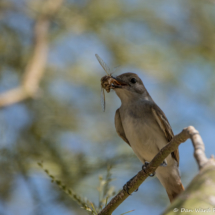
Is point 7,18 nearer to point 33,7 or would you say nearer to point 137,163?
point 33,7

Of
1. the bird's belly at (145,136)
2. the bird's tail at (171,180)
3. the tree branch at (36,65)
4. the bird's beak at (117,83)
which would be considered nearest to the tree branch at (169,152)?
the bird's belly at (145,136)

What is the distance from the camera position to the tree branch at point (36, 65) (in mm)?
5027

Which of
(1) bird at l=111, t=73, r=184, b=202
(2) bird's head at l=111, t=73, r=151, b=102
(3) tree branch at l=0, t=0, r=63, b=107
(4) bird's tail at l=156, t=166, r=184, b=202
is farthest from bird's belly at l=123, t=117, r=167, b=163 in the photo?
(3) tree branch at l=0, t=0, r=63, b=107

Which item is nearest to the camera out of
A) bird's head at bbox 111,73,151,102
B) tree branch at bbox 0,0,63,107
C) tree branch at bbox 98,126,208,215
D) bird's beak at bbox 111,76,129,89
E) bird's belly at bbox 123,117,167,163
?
tree branch at bbox 98,126,208,215

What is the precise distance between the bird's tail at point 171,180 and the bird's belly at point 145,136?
0.43m

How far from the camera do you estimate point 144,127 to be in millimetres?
4441

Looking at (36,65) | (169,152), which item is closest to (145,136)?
(169,152)

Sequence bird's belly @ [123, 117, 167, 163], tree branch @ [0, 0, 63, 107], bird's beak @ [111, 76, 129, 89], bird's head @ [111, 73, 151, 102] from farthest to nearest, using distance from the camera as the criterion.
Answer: tree branch @ [0, 0, 63, 107] < bird's head @ [111, 73, 151, 102] < bird's beak @ [111, 76, 129, 89] < bird's belly @ [123, 117, 167, 163]

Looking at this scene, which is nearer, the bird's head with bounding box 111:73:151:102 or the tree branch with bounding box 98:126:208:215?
the tree branch with bounding box 98:126:208:215

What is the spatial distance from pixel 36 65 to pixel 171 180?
2856 millimetres

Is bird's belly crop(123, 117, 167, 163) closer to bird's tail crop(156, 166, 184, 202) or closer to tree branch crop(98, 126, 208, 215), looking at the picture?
bird's tail crop(156, 166, 184, 202)

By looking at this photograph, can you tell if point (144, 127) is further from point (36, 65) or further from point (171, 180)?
point (36, 65)

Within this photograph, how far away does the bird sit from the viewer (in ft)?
14.6

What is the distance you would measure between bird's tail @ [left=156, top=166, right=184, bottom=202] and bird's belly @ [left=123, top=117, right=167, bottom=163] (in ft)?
1.40
